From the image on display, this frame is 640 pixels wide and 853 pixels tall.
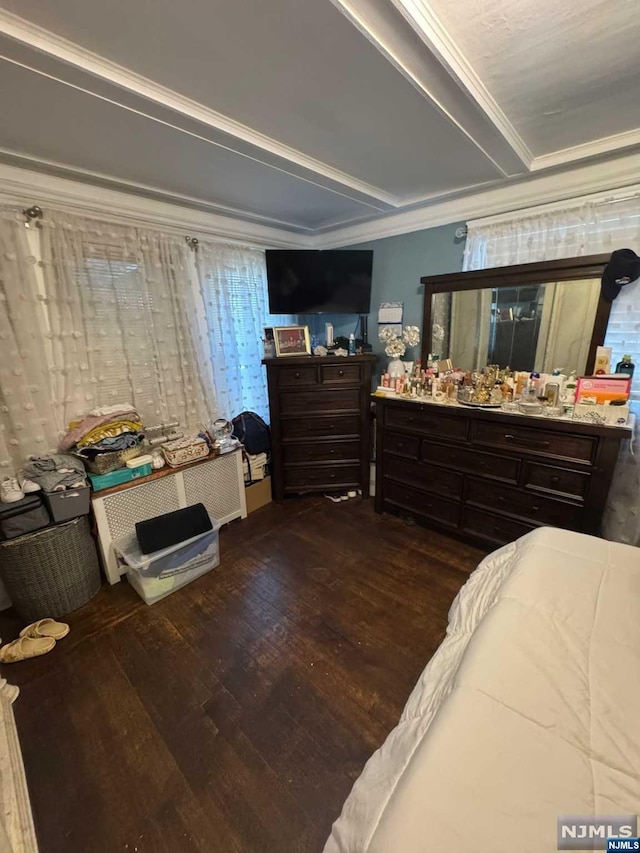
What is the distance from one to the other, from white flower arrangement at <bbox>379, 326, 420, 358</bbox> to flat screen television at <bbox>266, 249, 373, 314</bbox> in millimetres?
323

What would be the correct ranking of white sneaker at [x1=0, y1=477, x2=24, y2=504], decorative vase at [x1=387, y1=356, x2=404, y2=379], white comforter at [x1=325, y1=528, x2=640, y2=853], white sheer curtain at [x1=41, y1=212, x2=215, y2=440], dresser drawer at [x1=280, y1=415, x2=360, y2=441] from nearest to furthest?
white comforter at [x1=325, y1=528, x2=640, y2=853]
white sneaker at [x1=0, y1=477, x2=24, y2=504]
white sheer curtain at [x1=41, y1=212, x2=215, y2=440]
decorative vase at [x1=387, y1=356, x2=404, y2=379]
dresser drawer at [x1=280, y1=415, x2=360, y2=441]

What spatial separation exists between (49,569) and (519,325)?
10.4 feet

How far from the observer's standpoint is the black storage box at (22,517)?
5.57 feet

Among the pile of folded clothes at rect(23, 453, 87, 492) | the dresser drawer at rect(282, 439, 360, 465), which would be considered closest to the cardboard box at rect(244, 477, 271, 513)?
the dresser drawer at rect(282, 439, 360, 465)

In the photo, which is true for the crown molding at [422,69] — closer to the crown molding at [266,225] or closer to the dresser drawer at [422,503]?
the crown molding at [266,225]

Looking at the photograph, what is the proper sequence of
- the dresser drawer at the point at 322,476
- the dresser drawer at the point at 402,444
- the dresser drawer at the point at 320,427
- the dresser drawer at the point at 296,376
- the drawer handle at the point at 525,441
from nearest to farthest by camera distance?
the drawer handle at the point at 525,441 < the dresser drawer at the point at 402,444 < the dresser drawer at the point at 296,376 < the dresser drawer at the point at 320,427 < the dresser drawer at the point at 322,476

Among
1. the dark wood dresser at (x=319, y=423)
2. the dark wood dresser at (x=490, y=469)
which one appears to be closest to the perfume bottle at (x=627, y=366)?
the dark wood dresser at (x=490, y=469)

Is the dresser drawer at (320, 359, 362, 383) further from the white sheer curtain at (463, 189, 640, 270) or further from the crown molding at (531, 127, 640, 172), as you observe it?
the crown molding at (531, 127, 640, 172)

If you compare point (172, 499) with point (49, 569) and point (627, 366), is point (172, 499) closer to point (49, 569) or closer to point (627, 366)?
point (49, 569)

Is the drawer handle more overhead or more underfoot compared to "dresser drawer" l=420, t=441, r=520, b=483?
more overhead

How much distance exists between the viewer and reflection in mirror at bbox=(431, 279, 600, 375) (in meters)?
2.06

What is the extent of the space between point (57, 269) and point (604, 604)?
2.98 metres

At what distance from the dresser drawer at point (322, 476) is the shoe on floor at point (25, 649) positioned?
1803 millimetres

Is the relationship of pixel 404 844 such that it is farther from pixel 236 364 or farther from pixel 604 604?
pixel 236 364
